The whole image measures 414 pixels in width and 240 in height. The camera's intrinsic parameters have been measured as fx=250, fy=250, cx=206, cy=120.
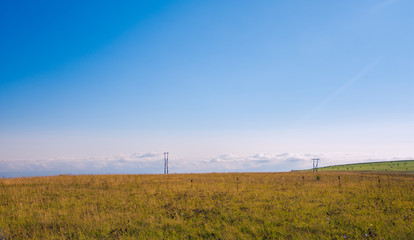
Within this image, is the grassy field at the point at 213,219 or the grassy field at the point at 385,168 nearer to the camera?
the grassy field at the point at 213,219

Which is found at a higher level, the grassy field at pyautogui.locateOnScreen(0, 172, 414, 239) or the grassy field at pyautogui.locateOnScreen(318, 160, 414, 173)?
the grassy field at pyautogui.locateOnScreen(0, 172, 414, 239)

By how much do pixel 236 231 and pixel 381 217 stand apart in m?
6.12

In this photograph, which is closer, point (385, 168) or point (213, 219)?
point (213, 219)

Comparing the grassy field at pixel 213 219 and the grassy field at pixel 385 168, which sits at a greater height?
the grassy field at pixel 213 219

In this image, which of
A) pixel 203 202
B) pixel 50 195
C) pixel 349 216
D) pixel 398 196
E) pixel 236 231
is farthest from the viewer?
pixel 50 195

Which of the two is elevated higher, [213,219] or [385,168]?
[213,219]

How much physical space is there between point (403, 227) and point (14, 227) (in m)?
14.0

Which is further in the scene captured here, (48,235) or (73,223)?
(73,223)

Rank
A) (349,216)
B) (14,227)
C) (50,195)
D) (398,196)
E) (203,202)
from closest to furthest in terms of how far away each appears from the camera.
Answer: (14,227)
(349,216)
(203,202)
(398,196)
(50,195)

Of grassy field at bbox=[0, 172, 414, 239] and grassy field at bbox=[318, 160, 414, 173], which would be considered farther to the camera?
grassy field at bbox=[318, 160, 414, 173]

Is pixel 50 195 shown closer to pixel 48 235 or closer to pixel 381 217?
pixel 48 235

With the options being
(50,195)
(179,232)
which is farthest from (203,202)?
(50,195)

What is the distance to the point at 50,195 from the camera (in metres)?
16.3

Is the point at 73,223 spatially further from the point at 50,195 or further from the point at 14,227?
the point at 50,195
